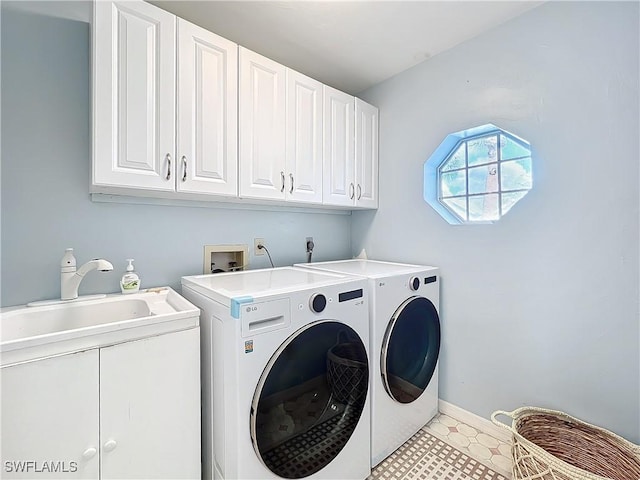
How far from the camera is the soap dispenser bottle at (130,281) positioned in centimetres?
140

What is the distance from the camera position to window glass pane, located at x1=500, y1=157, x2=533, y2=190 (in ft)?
5.21

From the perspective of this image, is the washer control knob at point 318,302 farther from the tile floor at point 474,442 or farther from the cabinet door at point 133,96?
the tile floor at point 474,442

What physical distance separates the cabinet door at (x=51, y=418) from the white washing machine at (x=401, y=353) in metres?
1.11

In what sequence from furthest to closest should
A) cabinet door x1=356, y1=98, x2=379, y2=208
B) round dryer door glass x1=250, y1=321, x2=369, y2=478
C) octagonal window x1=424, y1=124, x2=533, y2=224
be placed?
1. cabinet door x1=356, y1=98, x2=379, y2=208
2. octagonal window x1=424, y1=124, x2=533, y2=224
3. round dryer door glass x1=250, y1=321, x2=369, y2=478

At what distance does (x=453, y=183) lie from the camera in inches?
77.2

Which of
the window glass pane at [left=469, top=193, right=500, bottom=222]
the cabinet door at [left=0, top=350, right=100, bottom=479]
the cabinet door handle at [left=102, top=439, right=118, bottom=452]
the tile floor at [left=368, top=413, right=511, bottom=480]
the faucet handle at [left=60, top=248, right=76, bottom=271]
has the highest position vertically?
the window glass pane at [left=469, top=193, right=500, bottom=222]

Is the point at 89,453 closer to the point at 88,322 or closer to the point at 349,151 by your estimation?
the point at 88,322

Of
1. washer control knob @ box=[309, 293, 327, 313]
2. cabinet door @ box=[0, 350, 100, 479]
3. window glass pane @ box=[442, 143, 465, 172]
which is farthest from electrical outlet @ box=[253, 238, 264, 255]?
window glass pane @ box=[442, 143, 465, 172]

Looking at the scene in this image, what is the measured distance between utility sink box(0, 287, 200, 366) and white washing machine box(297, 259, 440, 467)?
2.87 feet

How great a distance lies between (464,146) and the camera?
1902 mm

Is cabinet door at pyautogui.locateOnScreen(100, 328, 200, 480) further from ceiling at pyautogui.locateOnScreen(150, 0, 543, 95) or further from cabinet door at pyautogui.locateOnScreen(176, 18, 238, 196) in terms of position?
ceiling at pyautogui.locateOnScreen(150, 0, 543, 95)

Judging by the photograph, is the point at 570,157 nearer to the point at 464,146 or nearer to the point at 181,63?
the point at 464,146

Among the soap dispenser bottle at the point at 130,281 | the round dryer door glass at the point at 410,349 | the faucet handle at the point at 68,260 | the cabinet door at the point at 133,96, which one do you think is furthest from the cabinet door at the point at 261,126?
the round dryer door glass at the point at 410,349

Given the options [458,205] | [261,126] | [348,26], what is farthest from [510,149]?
[261,126]
